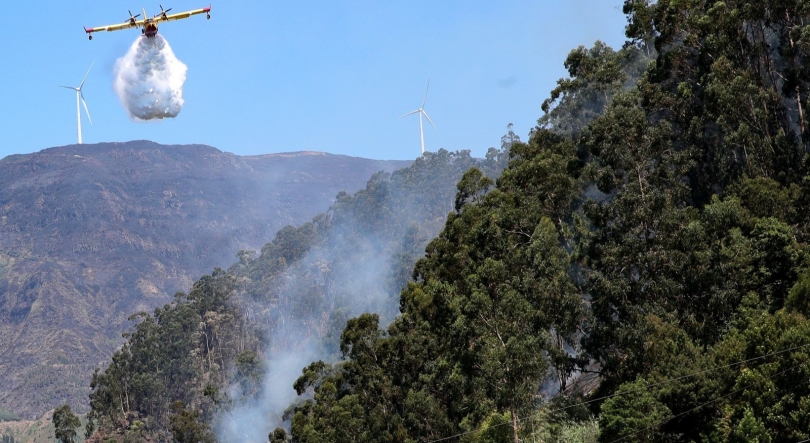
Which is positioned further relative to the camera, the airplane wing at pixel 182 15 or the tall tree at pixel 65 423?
the tall tree at pixel 65 423

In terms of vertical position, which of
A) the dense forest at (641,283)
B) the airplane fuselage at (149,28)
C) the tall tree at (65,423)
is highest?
the airplane fuselage at (149,28)

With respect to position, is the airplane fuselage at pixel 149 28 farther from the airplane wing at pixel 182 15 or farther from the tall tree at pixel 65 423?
the tall tree at pixel 65 423

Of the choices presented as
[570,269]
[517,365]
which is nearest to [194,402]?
[570,269]

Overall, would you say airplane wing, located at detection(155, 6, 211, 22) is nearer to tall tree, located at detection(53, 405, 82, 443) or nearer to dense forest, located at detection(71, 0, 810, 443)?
dense forest, located at detection(71, 0, 810, 443)

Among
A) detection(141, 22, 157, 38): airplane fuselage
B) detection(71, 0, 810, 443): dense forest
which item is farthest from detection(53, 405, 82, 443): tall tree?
detection(141, 22, 157, 38): airplane fuselage

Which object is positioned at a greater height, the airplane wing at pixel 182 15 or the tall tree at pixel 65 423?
the airplane wing at pixel 182 15

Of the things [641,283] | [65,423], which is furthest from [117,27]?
[65,423]

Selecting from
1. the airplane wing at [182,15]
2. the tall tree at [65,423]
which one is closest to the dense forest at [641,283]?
the airplane wing at [182,15]

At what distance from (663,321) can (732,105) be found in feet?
57.0

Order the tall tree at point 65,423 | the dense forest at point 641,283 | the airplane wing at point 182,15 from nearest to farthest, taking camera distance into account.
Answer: the dense forest at point 641,283
the airplane wing at point 182,15
the tall tree at point 65,423

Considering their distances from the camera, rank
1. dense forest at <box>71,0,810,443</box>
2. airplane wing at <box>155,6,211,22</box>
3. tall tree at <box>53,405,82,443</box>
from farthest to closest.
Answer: tall tree at <box>53,405,82,443</box> < airplane wing at <box>155,6,211,22</box> < dense forest at <box>71,0,810,443</box>

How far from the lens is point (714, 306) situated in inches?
2192

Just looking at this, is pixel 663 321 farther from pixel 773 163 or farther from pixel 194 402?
pixel 194 402

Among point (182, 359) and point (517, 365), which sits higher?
point (182, 359)
